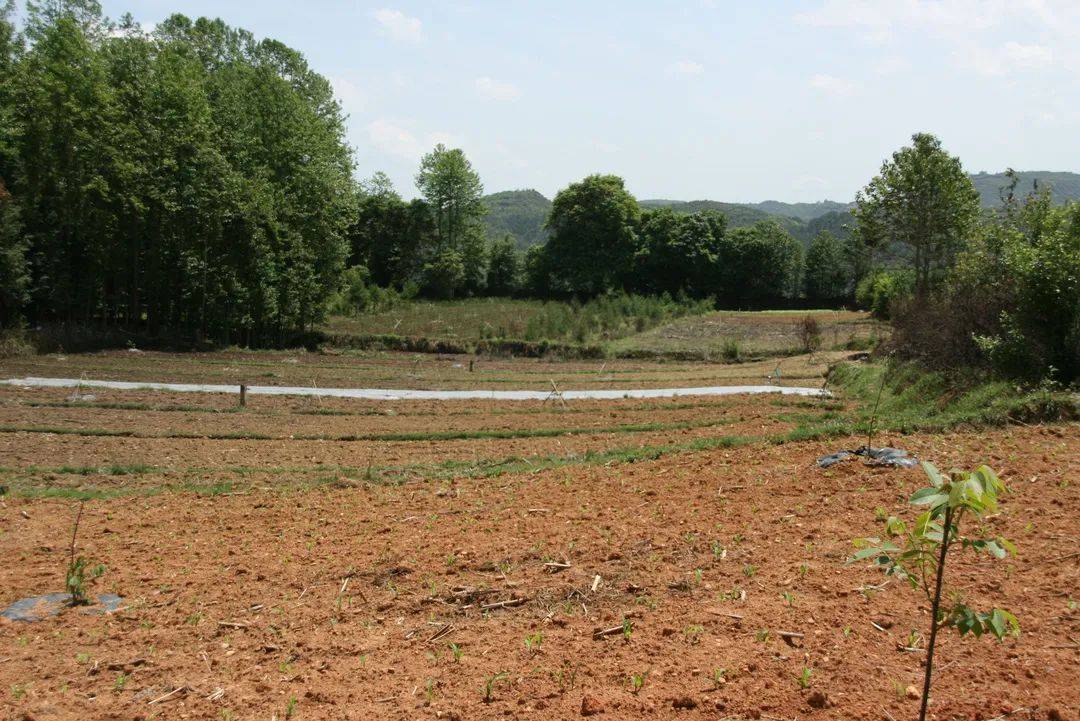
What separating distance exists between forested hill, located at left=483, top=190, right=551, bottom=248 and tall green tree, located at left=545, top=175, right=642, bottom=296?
57.6 metres

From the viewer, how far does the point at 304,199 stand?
41.0m

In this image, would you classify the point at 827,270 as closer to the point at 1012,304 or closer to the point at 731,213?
the point at 1012,304

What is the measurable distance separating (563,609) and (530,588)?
515 mm

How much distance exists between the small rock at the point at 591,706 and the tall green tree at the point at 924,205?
99.9ft

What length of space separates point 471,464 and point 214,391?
13.9m

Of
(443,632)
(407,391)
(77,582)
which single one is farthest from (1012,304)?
(407,391)

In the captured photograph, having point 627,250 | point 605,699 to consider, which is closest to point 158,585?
point 605,699

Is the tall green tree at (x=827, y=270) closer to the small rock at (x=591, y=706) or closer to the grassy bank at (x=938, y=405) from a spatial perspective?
the grassy bank at (x=938, y=405)

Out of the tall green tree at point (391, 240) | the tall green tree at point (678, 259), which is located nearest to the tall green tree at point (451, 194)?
the tall green tree at point (391, 240)

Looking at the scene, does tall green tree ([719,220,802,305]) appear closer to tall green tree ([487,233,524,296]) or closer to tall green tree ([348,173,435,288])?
tall green tree ([487,233,524,296])

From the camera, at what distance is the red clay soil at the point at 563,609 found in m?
4.27

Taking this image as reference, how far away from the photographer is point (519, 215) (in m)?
153

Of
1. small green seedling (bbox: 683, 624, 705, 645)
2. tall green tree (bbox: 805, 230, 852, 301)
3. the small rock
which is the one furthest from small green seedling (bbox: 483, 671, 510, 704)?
tall green tree (bbox: 805, 230, 852, 301)

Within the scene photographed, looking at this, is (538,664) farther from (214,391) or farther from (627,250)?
(627,250)
